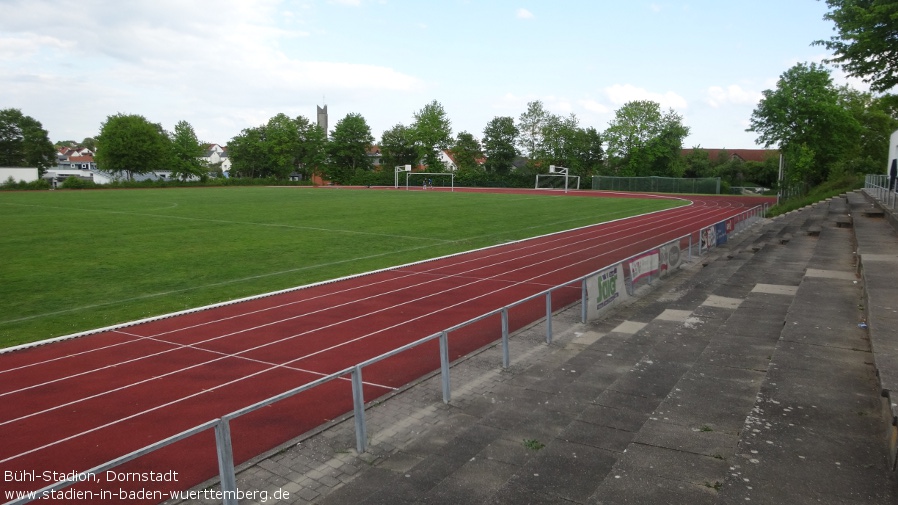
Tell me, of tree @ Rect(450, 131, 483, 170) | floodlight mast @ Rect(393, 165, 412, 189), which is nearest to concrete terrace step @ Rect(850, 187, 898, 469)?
floodlight mast @ Rect(393, 165, 412, 189)

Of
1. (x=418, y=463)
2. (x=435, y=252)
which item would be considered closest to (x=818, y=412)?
(x=418, y=463)

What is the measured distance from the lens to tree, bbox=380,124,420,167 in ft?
313

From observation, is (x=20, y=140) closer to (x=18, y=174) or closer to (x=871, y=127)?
(x=18, y=174)

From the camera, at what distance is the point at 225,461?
4.65 meters

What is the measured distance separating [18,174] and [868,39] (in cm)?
8887

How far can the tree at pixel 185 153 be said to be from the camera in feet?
312

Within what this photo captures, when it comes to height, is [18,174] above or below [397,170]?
below

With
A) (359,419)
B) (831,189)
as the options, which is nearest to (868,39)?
Answer: (359,419)

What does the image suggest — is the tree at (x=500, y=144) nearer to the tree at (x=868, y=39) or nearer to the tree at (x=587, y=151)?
the tree at (x=587, y=151)

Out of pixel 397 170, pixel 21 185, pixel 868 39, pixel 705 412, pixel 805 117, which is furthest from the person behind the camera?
pixel 397 170

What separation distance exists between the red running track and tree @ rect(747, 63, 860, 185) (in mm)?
42174

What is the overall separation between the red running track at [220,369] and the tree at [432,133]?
81.7 metres

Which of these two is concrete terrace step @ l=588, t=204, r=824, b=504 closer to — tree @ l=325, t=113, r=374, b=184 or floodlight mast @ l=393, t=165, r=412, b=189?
floodlight mast @ l=393, t=165, r=412, b=189

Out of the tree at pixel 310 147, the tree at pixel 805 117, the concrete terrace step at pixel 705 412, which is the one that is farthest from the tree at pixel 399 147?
the concrete terrace step at pixel 705 412
